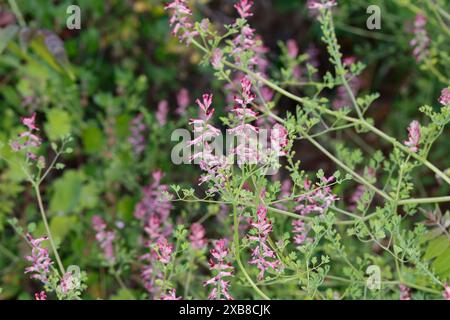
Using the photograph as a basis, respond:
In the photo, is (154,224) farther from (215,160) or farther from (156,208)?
(215,160)

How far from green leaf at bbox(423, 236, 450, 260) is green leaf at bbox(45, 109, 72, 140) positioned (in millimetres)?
1163

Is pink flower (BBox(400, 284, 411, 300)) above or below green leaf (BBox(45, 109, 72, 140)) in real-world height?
below

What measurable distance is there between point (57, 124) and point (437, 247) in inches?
48.2

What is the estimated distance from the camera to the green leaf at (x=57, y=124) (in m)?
2.15

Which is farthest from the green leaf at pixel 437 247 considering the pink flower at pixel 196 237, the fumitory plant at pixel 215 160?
the pink flower at pixel 196 237

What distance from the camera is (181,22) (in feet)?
4.63

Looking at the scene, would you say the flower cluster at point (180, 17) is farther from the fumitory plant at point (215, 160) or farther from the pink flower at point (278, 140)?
the pink flower at point (278, 140)

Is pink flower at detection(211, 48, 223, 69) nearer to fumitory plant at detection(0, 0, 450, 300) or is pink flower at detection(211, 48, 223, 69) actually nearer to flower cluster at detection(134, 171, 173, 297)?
fumitory plant at detection(0, 0, 450, 300)

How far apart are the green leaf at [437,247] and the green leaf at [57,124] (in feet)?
3.82

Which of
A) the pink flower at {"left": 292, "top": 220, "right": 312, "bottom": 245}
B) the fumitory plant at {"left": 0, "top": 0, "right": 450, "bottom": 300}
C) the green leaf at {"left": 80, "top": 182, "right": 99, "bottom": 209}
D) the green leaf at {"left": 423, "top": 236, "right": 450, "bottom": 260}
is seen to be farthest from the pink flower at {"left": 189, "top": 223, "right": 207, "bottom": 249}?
the green leaf at {"left": 80, "top": 182, "right": 99, "bottom": 209}

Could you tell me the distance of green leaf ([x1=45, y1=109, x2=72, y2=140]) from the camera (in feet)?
7.07

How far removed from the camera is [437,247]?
1.37 m
